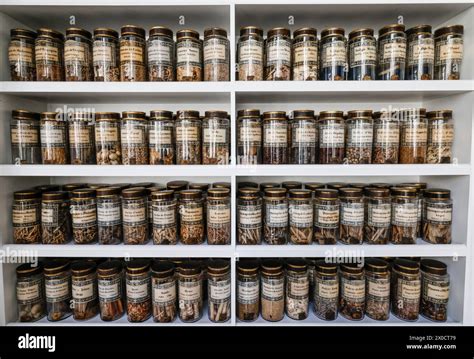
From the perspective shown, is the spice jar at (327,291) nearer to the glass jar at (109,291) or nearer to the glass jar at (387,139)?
the glass jar at (387,139)

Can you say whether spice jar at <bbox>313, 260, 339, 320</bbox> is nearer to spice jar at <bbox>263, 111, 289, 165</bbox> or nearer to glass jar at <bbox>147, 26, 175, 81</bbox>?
spice jar at <bbox>263, 111, 289, 165</bbox>

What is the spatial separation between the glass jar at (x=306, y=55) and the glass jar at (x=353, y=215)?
44 cm

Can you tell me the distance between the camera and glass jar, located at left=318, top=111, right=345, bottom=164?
1012 millimetres

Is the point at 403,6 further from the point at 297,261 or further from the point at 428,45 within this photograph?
the point at 297,261

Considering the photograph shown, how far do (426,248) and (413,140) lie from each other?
392 millimetres

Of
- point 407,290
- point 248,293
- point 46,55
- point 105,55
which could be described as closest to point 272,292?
point 248,293

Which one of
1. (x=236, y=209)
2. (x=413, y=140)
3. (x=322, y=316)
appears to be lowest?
(x=322, y=316)

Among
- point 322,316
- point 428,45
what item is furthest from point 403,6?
point 322,316

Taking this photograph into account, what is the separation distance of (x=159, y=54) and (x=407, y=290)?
1229 mm

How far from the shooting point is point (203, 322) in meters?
1.05

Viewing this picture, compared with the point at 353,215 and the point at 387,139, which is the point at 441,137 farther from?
the point at 353,215

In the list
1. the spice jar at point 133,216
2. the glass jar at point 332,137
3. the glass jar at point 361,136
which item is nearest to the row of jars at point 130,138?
the spice jar at point 133,216

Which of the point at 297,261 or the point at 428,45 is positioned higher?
the point at 428,45

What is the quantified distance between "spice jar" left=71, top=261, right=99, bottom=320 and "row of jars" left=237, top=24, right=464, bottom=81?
36.2 inches
